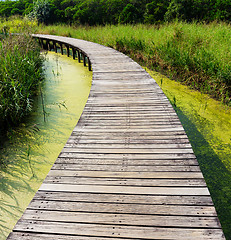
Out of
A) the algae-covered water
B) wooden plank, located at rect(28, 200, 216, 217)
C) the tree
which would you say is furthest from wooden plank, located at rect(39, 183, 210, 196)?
the tree

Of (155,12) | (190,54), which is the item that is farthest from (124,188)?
(155,12)

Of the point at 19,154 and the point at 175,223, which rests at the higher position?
the point at 175,223

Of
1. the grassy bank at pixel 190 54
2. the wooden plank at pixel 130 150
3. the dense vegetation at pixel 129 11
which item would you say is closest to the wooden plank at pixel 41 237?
the wooden plank at pixel 130 150

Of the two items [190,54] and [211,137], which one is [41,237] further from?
[190,54]

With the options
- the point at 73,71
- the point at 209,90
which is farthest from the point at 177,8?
the point at 209,90

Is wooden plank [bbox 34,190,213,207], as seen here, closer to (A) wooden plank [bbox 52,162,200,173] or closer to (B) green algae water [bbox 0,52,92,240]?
(A) wooden plank [bbox 52,162,200,173]

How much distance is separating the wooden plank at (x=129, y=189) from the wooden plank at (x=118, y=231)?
269 millimetres

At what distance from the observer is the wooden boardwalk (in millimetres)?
1249

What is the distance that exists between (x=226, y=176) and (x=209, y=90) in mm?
2191

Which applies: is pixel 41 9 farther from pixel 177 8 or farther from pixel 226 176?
pixel 226 176

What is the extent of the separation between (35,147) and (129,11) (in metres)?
15.3

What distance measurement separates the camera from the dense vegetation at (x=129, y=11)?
1359cm

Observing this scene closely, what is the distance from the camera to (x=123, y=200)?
1436 mm

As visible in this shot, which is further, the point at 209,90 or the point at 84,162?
the point at 209,90
